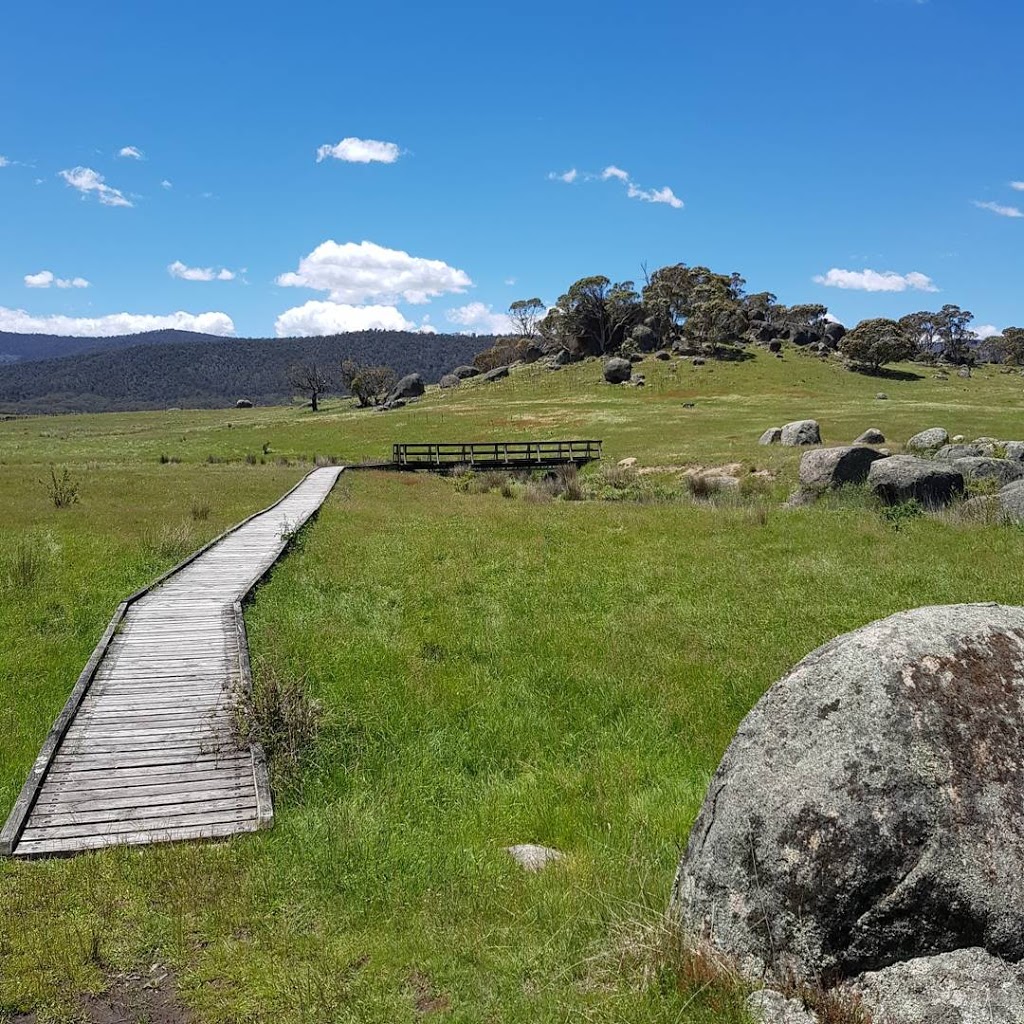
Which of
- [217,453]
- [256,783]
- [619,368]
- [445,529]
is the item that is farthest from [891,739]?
[619,368]

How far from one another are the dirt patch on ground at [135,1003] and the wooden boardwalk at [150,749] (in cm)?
177

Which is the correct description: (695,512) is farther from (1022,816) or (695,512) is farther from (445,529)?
(1022,816)

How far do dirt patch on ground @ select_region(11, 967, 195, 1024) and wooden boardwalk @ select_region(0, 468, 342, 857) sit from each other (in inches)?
69.8

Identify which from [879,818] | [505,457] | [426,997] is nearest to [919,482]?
[879,818]

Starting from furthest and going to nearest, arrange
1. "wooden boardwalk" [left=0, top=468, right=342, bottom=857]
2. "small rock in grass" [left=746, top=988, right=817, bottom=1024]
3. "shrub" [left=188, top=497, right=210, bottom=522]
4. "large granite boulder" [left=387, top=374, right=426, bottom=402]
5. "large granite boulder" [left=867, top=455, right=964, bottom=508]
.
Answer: "large granite boulder" [left=387, top=374, right=426, bottom=402] → "shrub" [left=188, top=497, right=210, bottom=522] → "large granite boulder" [left=867, top=455, right=964, bottom=508] → "wooden boardwalk" [left=0, top=468, right=342, bottom=857] → "small rock in grass" [left=746, top=988, right=817, bottom=1024]

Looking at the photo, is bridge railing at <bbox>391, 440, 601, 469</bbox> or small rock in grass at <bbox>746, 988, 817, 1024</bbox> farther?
bridge railing at <bbox>391, 440, 601, 469</bbox>

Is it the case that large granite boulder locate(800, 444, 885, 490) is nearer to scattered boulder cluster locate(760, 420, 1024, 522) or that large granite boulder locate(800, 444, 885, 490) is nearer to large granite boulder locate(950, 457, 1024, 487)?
scattered boulder cluster locate(760, 420, 1024, 522)

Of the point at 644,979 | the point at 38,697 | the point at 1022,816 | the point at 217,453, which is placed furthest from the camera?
the point at 217,453

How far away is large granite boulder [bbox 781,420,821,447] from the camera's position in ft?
136

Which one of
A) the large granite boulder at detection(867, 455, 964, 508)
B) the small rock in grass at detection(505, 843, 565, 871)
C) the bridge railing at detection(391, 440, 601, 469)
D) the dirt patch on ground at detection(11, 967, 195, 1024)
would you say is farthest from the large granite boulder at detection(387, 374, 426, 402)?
the dirt patch on ground at detection(11, 967, 195, 1024)

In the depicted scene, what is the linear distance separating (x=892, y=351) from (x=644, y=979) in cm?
10060

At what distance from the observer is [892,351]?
9119cm

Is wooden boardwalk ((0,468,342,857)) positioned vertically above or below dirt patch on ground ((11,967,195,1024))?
above

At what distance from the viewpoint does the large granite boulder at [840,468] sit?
26047 millimetres
